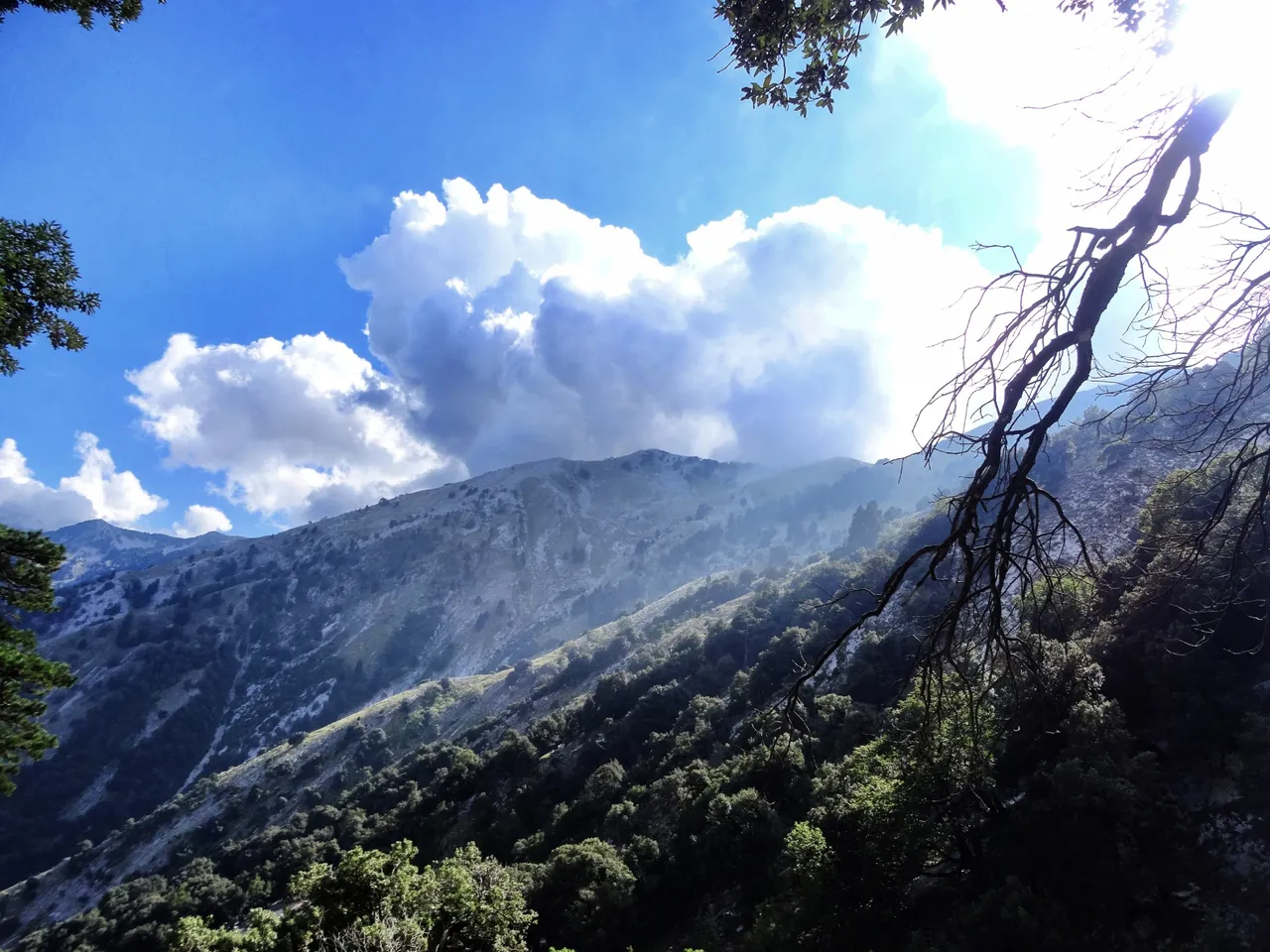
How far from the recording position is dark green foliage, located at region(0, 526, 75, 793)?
11.2 metres

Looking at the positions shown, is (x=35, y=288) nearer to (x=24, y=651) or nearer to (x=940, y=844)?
(x=24, y=651)

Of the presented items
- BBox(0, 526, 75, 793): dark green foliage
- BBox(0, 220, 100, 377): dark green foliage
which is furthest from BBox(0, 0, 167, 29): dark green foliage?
BBox(0, 526, 75, 793): dark green foliage

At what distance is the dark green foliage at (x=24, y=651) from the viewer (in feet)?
36.8

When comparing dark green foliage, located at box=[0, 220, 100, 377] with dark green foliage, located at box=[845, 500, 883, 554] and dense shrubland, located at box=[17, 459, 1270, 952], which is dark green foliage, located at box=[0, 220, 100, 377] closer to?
dense shrubland, located at box=[17, 459, 1270, 952]

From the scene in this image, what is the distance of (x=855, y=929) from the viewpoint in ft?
70.3

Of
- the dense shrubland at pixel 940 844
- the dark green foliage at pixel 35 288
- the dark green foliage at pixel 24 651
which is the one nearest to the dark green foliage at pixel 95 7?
the dark green foliage at pixel 35 288

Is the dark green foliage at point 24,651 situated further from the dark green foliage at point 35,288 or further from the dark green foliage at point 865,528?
the dark green foliage at point 865,528

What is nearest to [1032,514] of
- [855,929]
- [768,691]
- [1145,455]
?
[855,929]

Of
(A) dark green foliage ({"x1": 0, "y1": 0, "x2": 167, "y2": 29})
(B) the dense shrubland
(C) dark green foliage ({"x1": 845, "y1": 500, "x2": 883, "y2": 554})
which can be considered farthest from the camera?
(C) dark green foliage ({"x1": 845, "y1": 500, "x2": 883, "y2": 554})

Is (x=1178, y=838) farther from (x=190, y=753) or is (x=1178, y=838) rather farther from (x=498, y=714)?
(x=190, y=753)

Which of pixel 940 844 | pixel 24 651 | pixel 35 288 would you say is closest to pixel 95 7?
pixel 35 288

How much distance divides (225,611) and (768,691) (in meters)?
212

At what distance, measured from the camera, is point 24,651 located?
11.6 meters

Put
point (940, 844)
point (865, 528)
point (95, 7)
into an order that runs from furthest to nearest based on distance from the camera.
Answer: point (865, 528) → point (940, 844) → point (95, 7)
